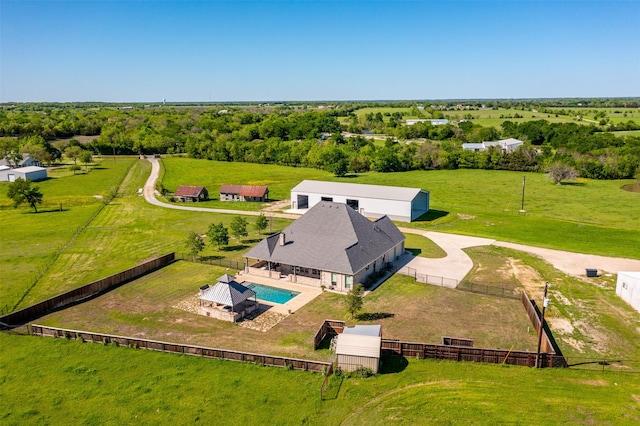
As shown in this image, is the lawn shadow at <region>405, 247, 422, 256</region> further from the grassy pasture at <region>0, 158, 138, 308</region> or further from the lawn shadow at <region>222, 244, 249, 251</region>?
the grassy pasture at <region>0, 158, 138, 308</region>

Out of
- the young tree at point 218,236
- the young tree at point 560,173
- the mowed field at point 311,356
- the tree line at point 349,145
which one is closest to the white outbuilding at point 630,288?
the mowed field at point 311,356

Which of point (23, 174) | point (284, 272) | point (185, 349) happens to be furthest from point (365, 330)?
point (23, 174)

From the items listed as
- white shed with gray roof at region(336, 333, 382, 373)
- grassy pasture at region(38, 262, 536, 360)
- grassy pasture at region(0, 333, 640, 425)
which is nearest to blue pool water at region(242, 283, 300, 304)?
grassy pasture at region(38, 262, 536, 360)

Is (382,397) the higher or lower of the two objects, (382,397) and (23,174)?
the lower

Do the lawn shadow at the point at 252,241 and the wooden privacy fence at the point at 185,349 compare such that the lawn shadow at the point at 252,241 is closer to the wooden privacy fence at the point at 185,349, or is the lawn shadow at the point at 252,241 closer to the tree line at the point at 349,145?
the wooden privacy fence at the point at 185,349

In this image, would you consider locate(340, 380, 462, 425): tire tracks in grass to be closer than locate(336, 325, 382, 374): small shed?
Yes

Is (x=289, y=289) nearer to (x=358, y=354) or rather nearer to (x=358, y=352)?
(x=358, y=352)
